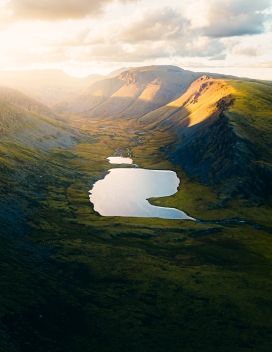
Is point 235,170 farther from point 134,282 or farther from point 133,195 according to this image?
point 134,282

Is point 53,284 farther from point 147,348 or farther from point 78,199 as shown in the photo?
point 78,199

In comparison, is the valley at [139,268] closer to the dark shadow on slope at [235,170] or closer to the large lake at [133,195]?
the dark shadow on slope at [235,170]

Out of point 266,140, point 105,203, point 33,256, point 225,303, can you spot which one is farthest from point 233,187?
point 33,256

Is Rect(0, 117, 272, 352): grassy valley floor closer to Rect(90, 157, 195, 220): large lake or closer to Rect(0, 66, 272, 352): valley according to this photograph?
Rect(0, 66, 272, 352): valley

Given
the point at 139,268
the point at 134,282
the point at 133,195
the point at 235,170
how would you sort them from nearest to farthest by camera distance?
1. the point at 134,282
2. the point at 139,268
3. the point at 235,170
4. the point at 133,195

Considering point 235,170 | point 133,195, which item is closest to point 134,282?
point 133,195

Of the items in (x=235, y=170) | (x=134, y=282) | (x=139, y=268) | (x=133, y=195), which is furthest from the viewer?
(x=133, y=195)

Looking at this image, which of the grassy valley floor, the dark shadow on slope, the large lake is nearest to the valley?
the grassy valley floor
